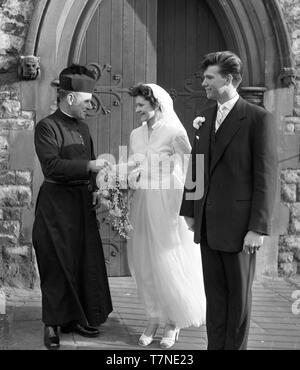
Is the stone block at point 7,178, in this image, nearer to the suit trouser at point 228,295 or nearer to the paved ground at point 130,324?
the paved ground at point 130,324

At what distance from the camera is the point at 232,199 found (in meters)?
3.48

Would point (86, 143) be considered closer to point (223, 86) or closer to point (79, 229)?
point (79, 229)

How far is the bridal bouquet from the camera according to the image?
4293 mm

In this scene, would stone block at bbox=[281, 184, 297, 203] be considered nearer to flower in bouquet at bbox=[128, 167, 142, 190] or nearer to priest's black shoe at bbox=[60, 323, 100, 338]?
flower in bouquet at bbox=[128, 167, 142, 190]

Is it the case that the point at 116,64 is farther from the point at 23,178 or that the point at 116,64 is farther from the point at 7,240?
the point at 7,240

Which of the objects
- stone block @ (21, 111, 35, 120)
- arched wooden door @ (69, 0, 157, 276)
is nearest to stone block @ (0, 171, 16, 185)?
stone block @ (21, 111, 35, 120)

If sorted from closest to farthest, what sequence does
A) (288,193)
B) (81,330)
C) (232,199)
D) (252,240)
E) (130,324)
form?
(252,240)
(232,199)
(81,330)
(130,324)
(288,193)

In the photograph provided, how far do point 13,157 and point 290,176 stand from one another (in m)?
2.83

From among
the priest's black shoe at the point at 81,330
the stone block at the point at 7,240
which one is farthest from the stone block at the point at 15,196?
the priest's black shoe at the point at 81,330

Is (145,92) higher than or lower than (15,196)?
higher

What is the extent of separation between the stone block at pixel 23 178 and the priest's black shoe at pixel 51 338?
1.85 meters

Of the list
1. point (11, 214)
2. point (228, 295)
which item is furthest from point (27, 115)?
point (228, 295)

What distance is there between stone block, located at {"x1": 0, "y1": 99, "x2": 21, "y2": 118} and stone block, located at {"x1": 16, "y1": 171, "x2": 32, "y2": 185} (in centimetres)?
54
